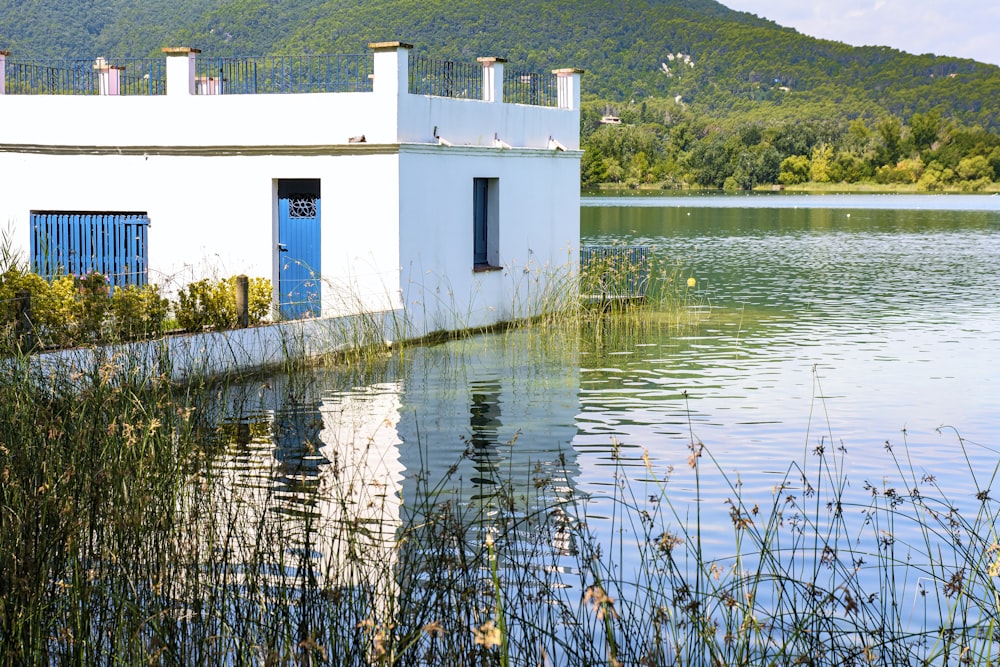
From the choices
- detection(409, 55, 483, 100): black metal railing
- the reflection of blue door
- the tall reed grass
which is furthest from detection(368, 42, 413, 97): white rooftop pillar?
the tall reed grass

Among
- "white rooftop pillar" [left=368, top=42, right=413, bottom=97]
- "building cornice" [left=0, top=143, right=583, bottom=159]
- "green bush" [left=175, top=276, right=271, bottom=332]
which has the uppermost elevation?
"white rooftop pillar" [left=368, top=42, right=413, bottom=97]

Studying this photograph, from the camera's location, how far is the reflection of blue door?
16.4m

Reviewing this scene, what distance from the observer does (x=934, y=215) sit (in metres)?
64.0

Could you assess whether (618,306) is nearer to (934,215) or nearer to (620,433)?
(620,433)

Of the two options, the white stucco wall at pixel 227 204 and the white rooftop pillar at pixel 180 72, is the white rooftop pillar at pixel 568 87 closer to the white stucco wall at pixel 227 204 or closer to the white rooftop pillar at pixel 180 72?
the white stucco wall at pixel 227 204

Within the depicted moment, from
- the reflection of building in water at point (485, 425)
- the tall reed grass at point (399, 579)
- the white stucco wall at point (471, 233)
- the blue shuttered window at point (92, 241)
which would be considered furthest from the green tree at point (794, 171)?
the tall reed grass at point (399, 579)

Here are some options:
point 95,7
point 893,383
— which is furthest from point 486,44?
point 893,383

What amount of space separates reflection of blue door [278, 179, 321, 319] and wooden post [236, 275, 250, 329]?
219 centimetres

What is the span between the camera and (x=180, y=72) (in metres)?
16.7

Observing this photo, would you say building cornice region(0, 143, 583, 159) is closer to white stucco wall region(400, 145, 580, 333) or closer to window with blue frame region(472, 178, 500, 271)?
white stucco wall region(400, 145, 580, 333)

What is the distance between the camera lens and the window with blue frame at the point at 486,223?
18322 mm

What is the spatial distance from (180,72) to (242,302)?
13.1 ft

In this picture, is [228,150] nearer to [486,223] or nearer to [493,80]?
[486,223]

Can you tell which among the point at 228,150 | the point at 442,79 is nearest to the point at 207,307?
the point at 228,150
